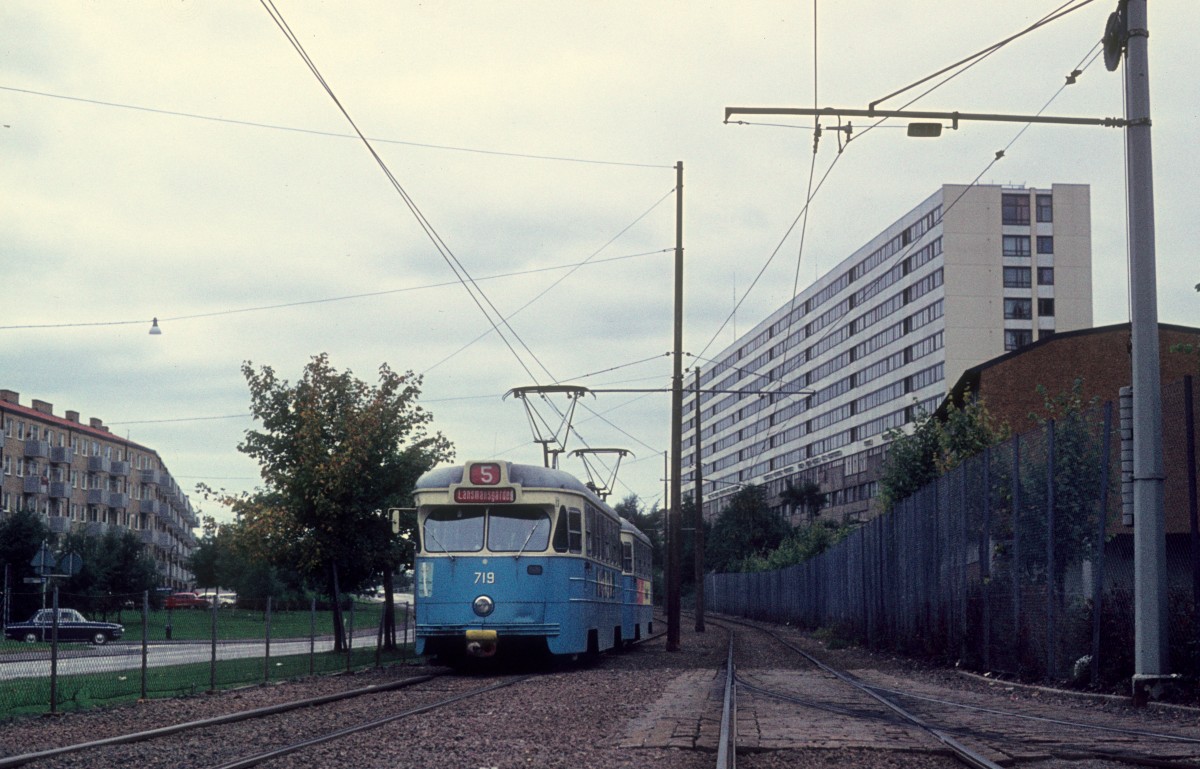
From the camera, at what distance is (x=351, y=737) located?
10992 mm

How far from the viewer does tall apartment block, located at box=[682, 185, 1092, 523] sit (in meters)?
91.2

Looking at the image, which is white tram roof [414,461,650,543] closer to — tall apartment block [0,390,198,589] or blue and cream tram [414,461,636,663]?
blue and cream tram [414,461,636,663]

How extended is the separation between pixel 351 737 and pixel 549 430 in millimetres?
16653

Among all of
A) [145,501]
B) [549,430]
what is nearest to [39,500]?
[145,501]

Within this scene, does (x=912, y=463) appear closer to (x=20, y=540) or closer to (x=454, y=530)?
(x=454, y=530)

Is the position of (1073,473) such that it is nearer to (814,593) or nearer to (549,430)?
(549,430)

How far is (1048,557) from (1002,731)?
583 centimetres

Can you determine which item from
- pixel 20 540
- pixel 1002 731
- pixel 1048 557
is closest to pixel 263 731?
pixel 1002 731

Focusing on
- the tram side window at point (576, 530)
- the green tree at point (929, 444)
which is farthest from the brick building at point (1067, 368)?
the tram side window at point (576, 530)

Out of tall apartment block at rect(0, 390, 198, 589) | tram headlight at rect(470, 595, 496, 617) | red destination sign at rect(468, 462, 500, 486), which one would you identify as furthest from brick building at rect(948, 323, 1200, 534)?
tall apartment block at rect(0, 390, 198, 589)

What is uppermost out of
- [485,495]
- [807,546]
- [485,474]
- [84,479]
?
[84,479]

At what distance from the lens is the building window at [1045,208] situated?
301ft

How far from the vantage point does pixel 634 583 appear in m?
30.8

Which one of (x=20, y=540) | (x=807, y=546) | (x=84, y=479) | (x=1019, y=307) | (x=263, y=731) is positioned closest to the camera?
(x=263, y=731)
